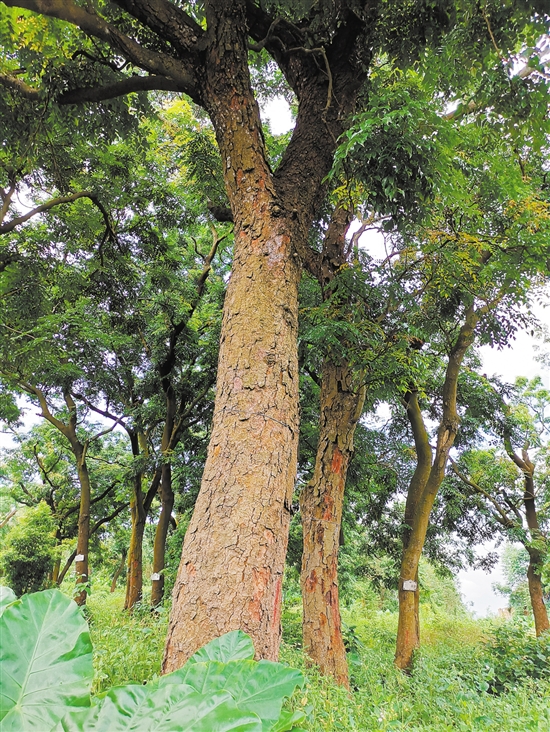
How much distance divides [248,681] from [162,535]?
9340mm

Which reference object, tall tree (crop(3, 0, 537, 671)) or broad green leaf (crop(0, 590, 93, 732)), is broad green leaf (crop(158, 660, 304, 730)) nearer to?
broad green leaf (crop(0, 590, 93, 732))

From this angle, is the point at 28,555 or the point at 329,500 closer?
the point at 329,500

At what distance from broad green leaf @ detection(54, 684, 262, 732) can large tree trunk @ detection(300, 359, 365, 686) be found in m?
4.42

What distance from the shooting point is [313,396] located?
838 centimetres

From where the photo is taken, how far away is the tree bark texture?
248 inches

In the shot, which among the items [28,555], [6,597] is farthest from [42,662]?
[28,555]

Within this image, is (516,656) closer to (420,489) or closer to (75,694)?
(420,489)

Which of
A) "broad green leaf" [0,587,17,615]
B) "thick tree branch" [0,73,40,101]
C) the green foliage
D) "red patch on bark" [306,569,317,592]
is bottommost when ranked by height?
the green foliage

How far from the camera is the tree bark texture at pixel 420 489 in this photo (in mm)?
6293

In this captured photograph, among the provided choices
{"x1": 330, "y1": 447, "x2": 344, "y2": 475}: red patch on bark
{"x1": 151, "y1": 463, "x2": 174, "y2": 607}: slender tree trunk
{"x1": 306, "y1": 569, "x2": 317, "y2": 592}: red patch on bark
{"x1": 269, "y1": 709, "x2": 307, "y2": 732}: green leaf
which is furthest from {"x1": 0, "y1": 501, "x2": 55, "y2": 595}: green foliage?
{"x1": 269, "y1": 709, "x2": 307, "y2": 732}: green leaf

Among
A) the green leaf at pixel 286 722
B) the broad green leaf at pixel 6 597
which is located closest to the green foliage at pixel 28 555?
the broad green leaf at pixel 6 597

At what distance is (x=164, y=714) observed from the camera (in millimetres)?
471

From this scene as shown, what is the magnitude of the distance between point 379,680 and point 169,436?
19.9 feet

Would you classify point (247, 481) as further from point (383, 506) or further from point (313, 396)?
point (383, 506)
